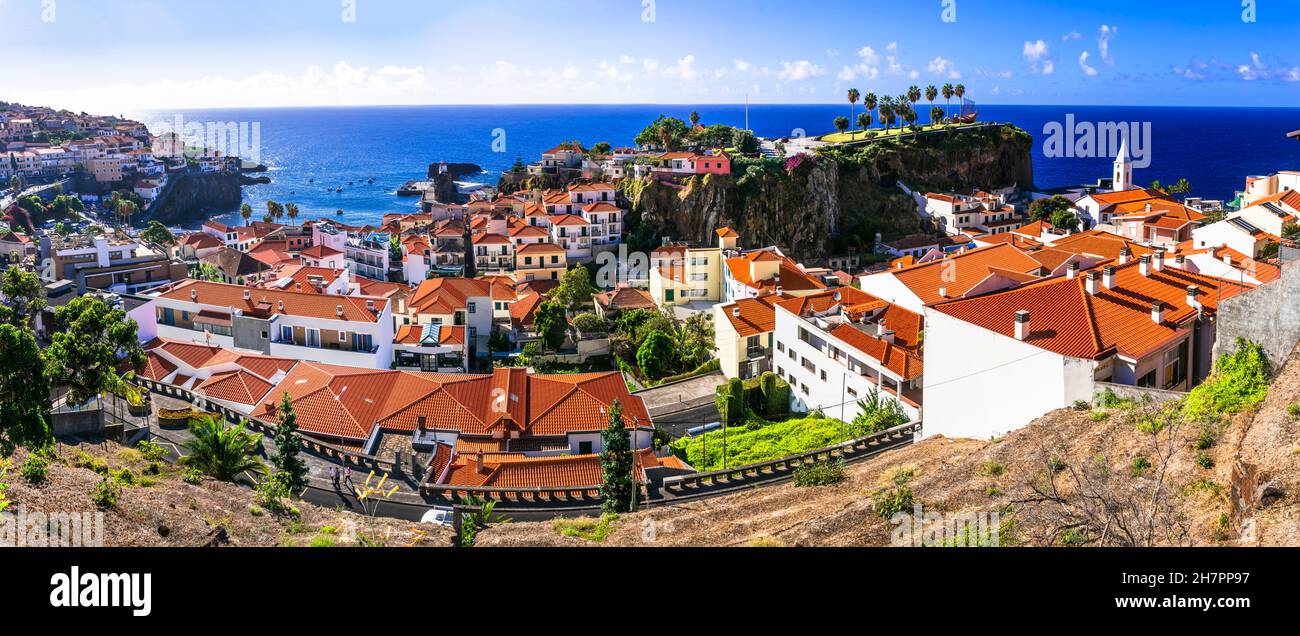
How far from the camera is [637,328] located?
1260 inches

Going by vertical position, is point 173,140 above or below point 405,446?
above

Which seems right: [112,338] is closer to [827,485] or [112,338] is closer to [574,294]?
[827,485]

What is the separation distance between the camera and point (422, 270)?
4528 cm

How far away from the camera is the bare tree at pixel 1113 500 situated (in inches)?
269

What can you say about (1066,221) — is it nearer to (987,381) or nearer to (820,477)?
(987,381)

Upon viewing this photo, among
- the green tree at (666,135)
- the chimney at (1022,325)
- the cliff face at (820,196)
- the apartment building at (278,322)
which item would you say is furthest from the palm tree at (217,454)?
the green tree at (666,135)

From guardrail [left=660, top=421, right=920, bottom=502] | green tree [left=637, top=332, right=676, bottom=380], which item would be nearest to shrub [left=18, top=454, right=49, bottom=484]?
guardrail [left=660, top=421, right=920, bottom=502]

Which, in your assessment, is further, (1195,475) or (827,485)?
(827,485)

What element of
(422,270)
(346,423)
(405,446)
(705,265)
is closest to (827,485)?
(405,446)

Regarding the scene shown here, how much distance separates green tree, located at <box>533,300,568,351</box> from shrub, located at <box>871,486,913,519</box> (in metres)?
22.2

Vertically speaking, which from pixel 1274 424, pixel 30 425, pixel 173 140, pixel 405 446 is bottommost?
pixel 405 446

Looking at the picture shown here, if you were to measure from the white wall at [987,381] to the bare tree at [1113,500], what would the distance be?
2.50m

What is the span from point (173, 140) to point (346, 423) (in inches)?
3959
